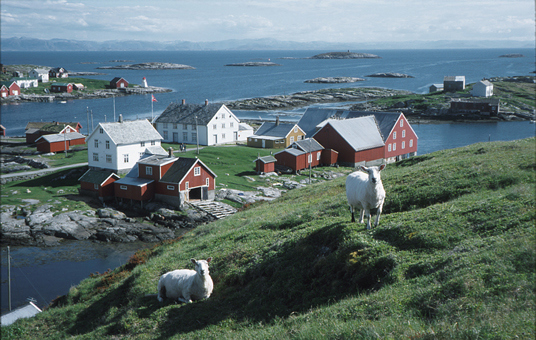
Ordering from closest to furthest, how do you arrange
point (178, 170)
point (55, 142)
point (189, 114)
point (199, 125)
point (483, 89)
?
point (178, 170) < point (55, 142) < point (199, 125) < point (189, 114) < point (483, 89)

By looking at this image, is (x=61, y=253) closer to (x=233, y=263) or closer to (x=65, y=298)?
(x=65, y=298)

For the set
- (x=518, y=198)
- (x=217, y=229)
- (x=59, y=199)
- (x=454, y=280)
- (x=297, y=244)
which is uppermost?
(x=518, y=198)

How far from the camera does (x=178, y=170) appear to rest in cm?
5159

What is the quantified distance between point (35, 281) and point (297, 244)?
28.3m

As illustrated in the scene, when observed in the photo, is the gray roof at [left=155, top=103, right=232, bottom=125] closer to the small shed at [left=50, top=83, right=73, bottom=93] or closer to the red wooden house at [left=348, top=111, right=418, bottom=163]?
the red wooden house at [left=348, top=111, right=418, bottom=163]

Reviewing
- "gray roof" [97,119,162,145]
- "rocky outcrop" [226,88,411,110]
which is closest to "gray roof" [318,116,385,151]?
"gray roof" [97,119,162,145]

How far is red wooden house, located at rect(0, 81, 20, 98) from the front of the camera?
155 metres

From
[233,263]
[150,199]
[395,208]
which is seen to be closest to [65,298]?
[233,263]

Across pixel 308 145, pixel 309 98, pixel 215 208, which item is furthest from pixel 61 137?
pixel 309 98

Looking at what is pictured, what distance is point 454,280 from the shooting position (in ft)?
35.9

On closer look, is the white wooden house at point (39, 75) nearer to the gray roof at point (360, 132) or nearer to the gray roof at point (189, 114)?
the gray roof at point (189, 114)

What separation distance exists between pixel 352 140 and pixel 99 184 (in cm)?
3668

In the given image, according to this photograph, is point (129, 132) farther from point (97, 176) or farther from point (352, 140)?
point (352, 140)

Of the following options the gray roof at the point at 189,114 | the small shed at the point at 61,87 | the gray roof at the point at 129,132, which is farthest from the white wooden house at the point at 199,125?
the small shed at the point at 61,87
